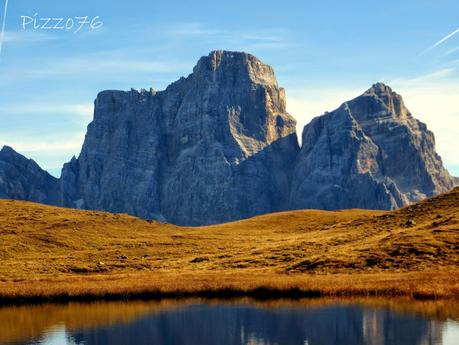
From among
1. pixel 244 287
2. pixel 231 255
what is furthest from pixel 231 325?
pixel 231 255

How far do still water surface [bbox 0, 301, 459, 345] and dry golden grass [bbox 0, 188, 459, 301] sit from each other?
25.2 feet

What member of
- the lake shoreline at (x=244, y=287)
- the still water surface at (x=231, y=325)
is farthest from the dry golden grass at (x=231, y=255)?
the still water surface at (x=231, y=325)

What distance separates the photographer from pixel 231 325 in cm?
5562

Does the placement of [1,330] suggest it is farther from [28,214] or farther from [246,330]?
[28,214]

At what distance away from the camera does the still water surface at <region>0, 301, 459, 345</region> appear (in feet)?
163

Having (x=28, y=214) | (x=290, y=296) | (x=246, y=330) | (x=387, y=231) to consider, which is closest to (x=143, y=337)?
(x=246, y=330)

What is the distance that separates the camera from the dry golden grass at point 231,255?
73250 millimetres

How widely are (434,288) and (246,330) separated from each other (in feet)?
65.2

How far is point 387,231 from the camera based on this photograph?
362ft

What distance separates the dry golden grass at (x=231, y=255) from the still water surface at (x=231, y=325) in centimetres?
769

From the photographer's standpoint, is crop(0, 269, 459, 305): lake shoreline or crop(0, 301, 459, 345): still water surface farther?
crop(0, 269, 459, 305): lake shoreline

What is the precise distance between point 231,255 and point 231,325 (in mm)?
49626

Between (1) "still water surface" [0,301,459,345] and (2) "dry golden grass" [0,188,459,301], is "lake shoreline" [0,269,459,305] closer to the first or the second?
(2) "dry golden grass" [0,188,459,301]

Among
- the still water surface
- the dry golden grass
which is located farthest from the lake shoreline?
the still water surface
